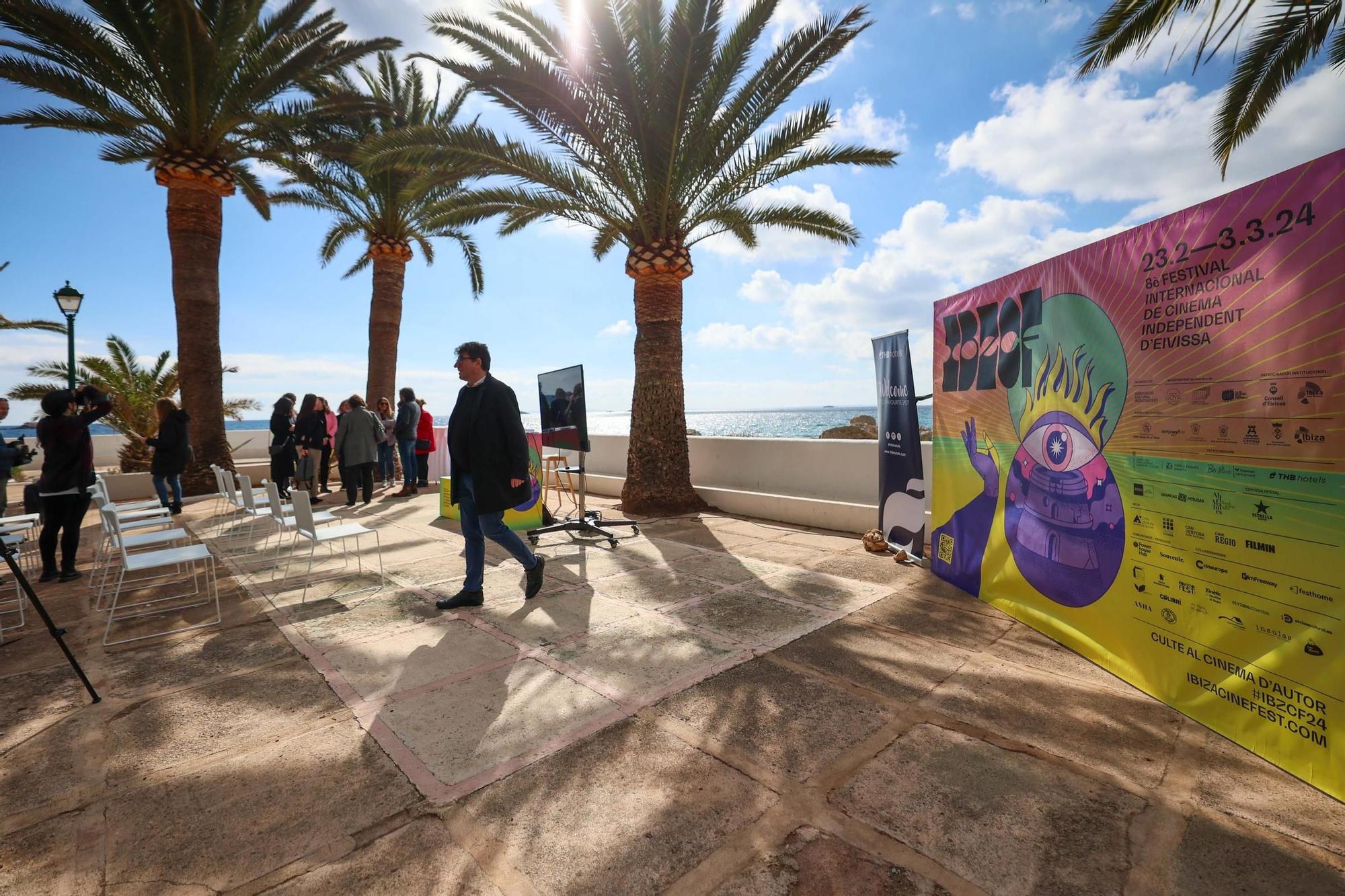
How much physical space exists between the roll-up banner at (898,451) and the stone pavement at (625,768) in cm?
180

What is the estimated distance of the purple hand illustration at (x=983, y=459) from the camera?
4.57 meters

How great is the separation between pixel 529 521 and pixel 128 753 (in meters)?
5.20

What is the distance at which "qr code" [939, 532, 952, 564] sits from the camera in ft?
17.0

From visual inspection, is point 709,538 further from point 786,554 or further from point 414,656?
point 414,656

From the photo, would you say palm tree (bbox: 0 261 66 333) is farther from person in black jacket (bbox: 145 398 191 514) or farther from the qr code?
the qr code

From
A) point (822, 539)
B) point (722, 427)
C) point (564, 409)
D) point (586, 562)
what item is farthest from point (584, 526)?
point (722, 427)

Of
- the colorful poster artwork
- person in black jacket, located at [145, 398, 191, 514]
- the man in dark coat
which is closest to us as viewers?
the man in dark coat

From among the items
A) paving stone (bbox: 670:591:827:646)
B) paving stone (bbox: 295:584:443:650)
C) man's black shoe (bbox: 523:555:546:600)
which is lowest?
paving stone (bbox: 670:591:827:646)

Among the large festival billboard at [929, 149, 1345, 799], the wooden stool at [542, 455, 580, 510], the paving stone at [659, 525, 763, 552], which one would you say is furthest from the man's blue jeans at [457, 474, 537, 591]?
the large festival billboard at [929, 149, 1345, 799]

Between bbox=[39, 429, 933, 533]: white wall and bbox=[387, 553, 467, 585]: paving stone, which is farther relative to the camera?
bbox=[39, 429, 933, 533]: white wall

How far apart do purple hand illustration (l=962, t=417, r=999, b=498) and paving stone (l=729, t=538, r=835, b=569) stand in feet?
5.90

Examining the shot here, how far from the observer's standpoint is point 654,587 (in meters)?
5.14

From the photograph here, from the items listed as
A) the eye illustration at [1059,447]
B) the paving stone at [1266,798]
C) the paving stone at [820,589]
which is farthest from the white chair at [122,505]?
the paving stone at [1266,798]

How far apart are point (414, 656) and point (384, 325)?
40.4ft
